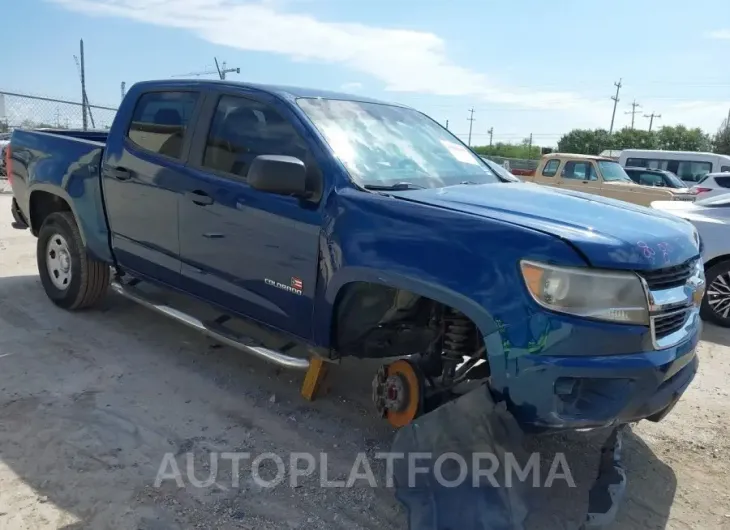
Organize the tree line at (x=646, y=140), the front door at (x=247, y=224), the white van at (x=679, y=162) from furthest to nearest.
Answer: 1. the tree line at (x=646, y=140)
2. the white van at (x=679, y=162)
3. the front door at (x=247, y=224)

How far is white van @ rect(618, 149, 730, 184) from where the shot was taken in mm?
19859

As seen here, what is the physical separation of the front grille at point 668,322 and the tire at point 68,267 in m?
4.07

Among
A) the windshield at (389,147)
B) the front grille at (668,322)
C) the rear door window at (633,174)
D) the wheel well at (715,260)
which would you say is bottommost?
the wheel well at (715,260)

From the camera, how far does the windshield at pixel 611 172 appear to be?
47.0 feet

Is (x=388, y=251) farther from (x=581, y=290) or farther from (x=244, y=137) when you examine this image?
(x=244, y=137)

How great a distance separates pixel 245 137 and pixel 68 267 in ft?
7.67

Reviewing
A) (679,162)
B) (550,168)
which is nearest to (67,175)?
(550,168)

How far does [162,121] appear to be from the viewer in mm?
4305

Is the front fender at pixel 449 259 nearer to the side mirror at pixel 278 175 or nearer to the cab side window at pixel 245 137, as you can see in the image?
the side mirror at pixel 278 175

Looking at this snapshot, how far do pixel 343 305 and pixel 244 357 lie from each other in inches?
63.7

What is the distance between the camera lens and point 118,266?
4.69 metres

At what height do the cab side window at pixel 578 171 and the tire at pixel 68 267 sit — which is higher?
the cab side window at pixel 578 171

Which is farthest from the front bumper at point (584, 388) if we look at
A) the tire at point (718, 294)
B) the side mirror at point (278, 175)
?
the tire at point (718, 294)

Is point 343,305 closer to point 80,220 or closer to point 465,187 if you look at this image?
point 465,187
